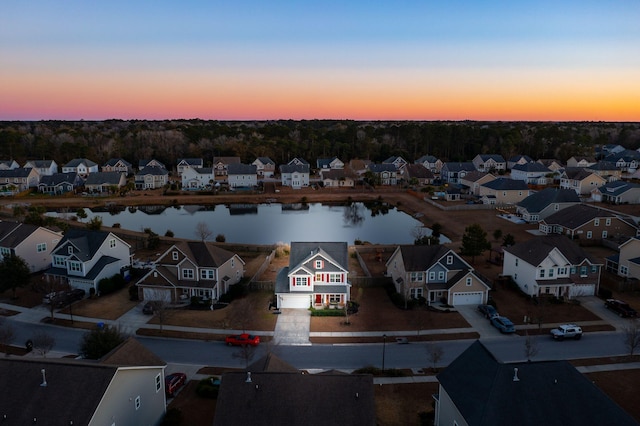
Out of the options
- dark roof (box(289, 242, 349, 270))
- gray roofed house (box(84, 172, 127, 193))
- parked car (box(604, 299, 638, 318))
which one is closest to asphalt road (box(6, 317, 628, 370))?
parked car (box(604, 299, 638, 318))

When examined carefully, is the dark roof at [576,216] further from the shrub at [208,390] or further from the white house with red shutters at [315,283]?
the shrub at [208,390]

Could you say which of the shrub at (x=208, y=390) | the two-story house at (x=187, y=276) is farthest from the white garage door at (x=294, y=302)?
the shrub at (x=208, y=390)

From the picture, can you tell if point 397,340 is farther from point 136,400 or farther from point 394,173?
point 394,173

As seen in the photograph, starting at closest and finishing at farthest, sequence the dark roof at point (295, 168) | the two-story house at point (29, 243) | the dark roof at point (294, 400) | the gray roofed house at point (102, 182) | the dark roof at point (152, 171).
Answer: the dark roof at point (294, 400) < the two-story house at point (29, 243) < the gray roofed house at point (102, 182) < the dark roof at point (152, 171) < the dark roof at point (295, 168)

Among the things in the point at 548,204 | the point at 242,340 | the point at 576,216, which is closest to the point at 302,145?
the point at 548,204

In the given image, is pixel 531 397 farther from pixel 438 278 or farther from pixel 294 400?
pixel 438 278

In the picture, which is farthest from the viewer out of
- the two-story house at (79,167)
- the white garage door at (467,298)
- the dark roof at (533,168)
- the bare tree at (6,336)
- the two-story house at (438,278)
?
the two-story house at (79,167)

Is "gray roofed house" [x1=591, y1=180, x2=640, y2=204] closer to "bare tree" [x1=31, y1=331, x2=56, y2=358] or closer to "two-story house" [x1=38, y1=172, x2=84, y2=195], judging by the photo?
"bare tree" [x1=31, y1=331, x2=56, y2=358]
